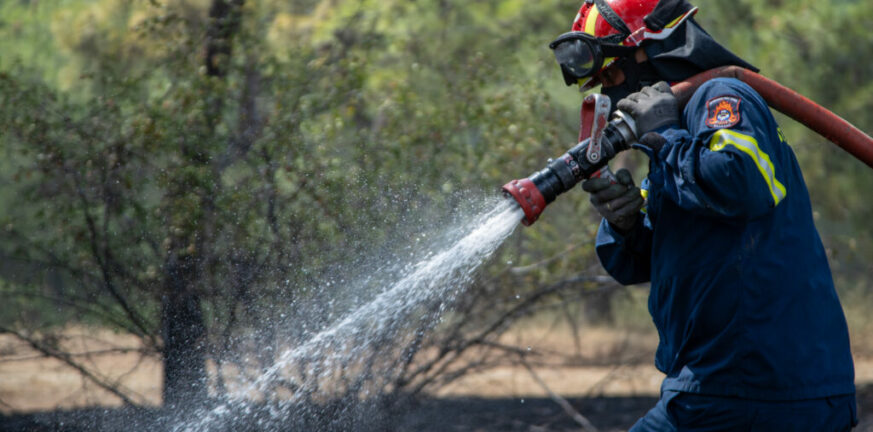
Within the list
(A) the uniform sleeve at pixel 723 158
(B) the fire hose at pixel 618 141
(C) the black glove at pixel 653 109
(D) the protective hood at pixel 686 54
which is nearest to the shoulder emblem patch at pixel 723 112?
(A) the uniform sleeve at pixel 723 158

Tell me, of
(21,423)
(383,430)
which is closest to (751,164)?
(383,430)

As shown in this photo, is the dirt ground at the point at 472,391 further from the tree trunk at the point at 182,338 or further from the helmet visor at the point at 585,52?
the helmet visor at the point at 585,52

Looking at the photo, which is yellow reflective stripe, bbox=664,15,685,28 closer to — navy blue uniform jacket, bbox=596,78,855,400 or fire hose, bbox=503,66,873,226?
fire hose, bbox=503,66,873,226

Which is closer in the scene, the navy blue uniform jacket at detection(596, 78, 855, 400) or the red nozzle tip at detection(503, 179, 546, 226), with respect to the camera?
the navy blue uniform jacket at detection(596, 78, 855, 400)

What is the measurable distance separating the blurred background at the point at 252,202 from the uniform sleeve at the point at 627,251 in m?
2.09

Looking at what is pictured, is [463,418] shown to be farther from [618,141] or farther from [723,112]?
[723,112]

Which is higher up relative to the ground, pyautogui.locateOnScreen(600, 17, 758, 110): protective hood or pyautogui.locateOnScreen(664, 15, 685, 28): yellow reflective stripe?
pyautogui.locateOnScreen(664, 15, 685, 28): yellow reflective stripe

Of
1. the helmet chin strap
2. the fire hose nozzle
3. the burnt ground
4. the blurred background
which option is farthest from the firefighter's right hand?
the burnt ground

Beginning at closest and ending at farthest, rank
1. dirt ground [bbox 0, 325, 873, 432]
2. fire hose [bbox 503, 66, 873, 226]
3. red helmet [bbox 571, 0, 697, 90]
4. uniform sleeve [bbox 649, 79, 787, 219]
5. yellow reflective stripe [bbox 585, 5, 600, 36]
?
uniform sleeve [bbox 649, 79, 787, 219] < fire hose [bbox 503, 66, 873, 226] < red helmet [bbox 571, 0, 697, 90] < yellow reflective stripe [bbox 585, 5, 600, 36] < dirt ground [bbox 0, 325, 873, 432]

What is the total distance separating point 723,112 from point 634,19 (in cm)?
60

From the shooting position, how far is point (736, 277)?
90.0 inches

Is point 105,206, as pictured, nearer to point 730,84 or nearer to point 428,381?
point 428,381

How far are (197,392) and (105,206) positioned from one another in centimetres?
131

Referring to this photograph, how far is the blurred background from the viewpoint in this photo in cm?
512
